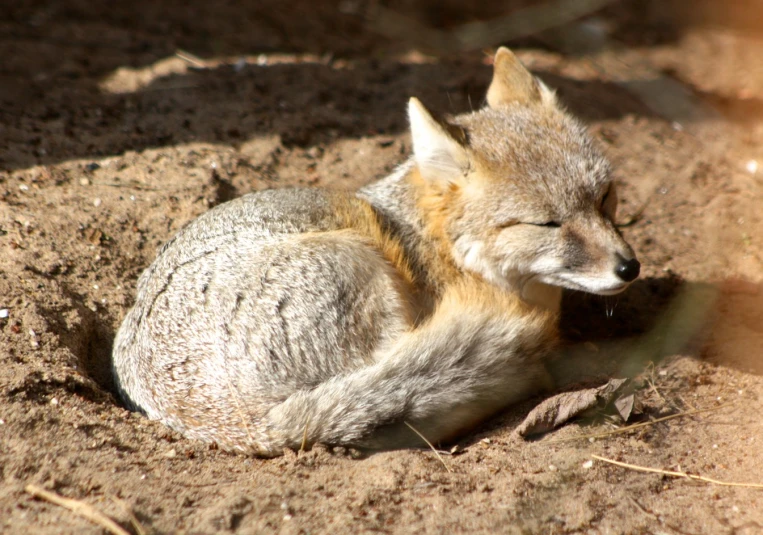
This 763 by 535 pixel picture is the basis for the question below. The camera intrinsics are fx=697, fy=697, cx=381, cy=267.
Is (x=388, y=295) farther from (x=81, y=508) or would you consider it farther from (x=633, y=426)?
(x=81, y=508)

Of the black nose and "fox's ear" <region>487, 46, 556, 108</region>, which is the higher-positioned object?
"fox's ear" <region>487, 46, 556, 108</region>

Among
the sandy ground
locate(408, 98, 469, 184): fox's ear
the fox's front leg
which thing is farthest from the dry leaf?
locate(408, 98, 469, 184): fox's ear

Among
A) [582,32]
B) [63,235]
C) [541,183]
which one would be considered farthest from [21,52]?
[582,32]

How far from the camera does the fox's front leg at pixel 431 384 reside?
3641 mm

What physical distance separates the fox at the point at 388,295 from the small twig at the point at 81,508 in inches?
30.6

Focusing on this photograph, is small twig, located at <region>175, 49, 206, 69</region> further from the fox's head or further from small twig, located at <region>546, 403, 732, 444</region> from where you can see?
small twig, located at <region>546, 403, 732, 444</region>

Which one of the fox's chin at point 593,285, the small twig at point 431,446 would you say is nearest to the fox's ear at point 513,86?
the fox's chin at point 593,285

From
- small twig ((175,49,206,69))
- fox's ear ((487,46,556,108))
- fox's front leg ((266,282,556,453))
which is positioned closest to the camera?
fox's front leg ((266,282,556,453))

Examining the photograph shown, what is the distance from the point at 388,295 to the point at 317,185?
226 centimetres

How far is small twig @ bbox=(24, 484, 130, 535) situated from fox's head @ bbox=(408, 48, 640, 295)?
2420 mm

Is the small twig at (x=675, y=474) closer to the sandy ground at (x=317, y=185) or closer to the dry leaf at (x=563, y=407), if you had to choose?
the sandy ground at (x=317, y=185)

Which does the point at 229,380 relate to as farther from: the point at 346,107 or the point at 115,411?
the point at 346,107

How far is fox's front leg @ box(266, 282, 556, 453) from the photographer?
364cm

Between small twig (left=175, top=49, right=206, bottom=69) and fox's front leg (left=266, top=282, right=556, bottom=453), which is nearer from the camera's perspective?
fox's front leg (left=266, top=282, right=556, bottom=453)
